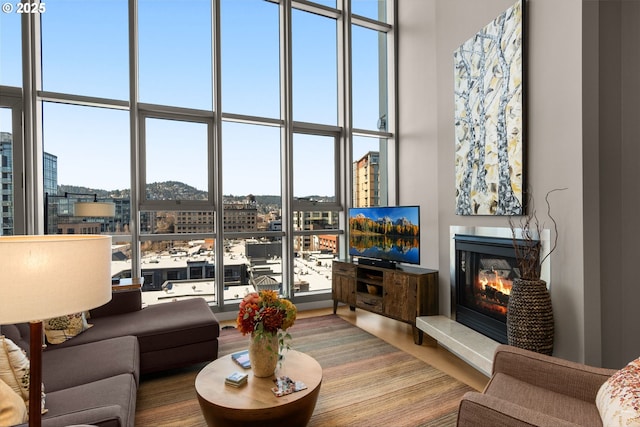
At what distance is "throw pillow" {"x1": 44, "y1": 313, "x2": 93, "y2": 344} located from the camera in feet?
7.95

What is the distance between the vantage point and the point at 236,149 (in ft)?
14.5

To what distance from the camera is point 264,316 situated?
2.04 meters

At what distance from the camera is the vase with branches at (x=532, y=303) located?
2.29 metres

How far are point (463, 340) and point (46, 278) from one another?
2.81 meters

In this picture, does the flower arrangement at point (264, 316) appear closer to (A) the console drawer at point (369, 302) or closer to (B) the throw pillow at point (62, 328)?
(B) the throw pillow at point (62, 328)

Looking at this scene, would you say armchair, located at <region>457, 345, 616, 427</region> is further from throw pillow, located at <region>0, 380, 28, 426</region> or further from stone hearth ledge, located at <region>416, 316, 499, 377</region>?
throw pillow, located at <region>0, 380, 28, 426</region>

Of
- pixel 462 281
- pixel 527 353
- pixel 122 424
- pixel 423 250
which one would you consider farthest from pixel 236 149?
pixel 527 353

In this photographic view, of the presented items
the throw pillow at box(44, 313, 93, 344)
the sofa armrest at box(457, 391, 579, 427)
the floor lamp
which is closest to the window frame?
the throw pillow at box(44, 313, 93, 344)

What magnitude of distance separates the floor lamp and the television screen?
3.02 meters

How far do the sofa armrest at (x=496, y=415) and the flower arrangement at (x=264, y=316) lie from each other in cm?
101

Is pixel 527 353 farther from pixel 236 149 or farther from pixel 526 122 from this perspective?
pixel 236 149

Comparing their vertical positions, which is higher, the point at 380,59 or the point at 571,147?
the point at 380,59

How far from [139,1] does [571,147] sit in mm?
4608

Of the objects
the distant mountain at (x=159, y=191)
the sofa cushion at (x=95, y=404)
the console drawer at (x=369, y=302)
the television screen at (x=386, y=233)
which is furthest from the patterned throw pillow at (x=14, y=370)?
the television screen at (x=386, y=233)
